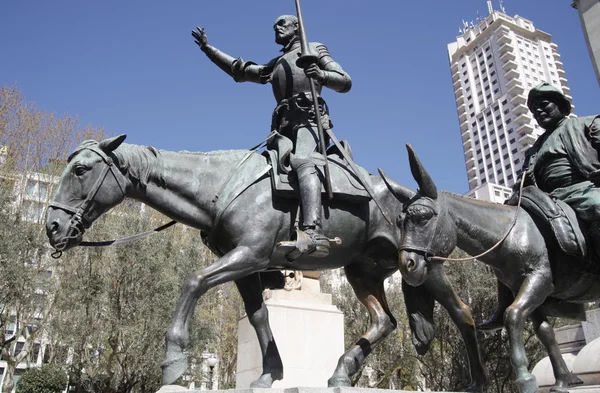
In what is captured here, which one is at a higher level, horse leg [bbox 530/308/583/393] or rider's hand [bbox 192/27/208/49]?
rider's hand [bbox 192/27/208/49]

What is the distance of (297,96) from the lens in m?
6.04

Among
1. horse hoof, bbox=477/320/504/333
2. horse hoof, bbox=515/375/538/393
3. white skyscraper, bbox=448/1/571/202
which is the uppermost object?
white skyscraper, bbox=448/1/571/202

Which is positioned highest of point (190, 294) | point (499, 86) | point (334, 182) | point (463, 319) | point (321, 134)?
point (499, 86)

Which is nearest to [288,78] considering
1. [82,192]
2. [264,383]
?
[82,192]

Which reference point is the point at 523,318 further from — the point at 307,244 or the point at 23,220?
the point at 23,220

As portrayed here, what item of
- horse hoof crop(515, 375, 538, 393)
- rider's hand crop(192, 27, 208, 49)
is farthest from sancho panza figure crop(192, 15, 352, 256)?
horse hoof crop(515, 375, 538, 393)

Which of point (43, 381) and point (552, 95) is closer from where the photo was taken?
point (552, 95)

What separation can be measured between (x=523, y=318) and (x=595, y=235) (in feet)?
4.27

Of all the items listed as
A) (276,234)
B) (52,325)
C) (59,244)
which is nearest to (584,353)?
(276,234)

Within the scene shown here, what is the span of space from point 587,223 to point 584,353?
321cm

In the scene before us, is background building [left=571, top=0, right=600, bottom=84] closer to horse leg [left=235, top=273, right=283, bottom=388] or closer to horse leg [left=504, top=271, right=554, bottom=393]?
horse leg [left=504, top=271, right=554, bottom=393]

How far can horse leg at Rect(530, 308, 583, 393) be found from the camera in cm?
531

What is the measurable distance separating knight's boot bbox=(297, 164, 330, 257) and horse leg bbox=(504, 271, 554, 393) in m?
1.85

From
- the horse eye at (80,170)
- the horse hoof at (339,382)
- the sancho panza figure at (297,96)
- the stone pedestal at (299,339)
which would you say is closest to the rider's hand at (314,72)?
the sancho panza figure at (297,96)
